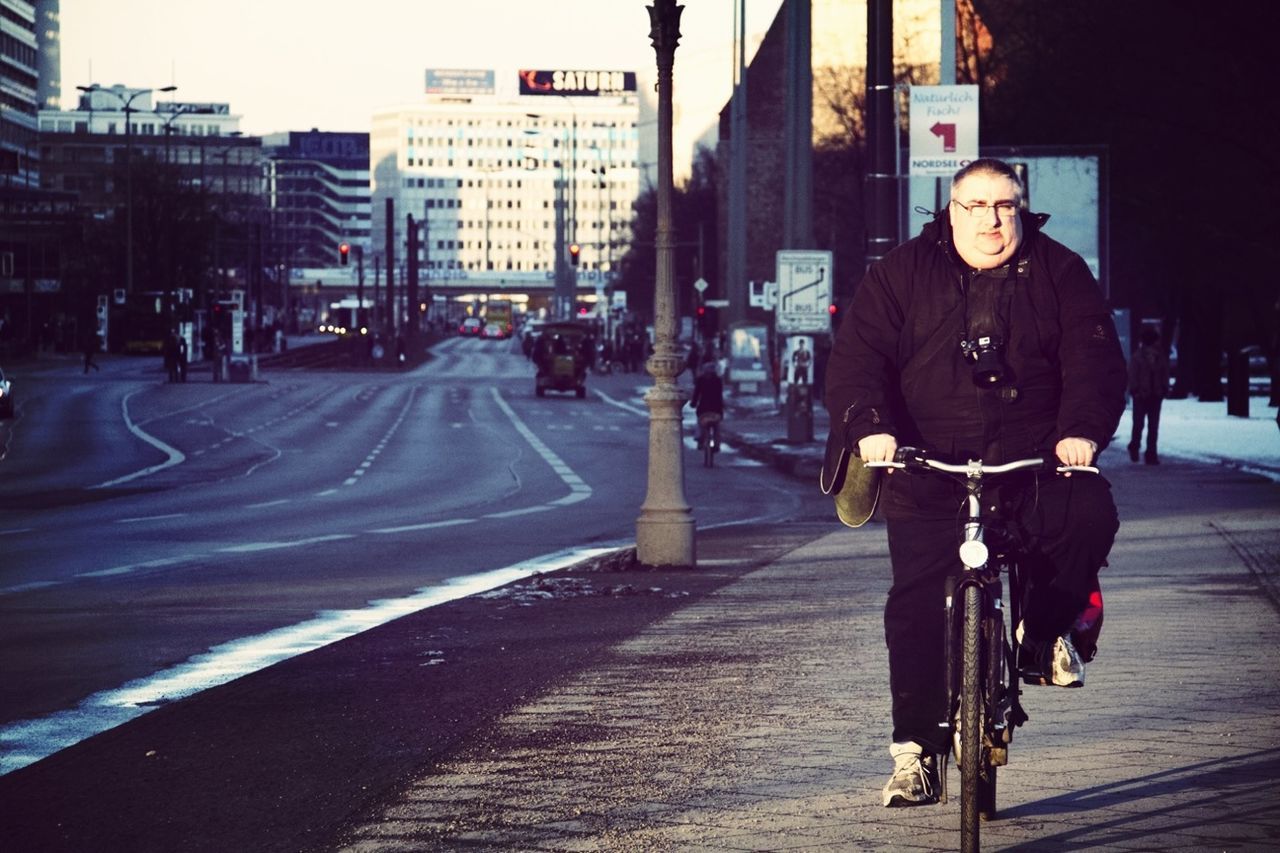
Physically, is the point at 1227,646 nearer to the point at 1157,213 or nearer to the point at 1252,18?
the point at 1252,18

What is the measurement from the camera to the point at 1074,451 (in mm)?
5332

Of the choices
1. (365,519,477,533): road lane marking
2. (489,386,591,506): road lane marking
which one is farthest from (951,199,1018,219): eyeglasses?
(489,386,591,506): road lane marking

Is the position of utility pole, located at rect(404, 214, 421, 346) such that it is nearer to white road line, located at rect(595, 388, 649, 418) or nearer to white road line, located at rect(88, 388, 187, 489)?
white road line, located at rect(595, 388, 649, 418)

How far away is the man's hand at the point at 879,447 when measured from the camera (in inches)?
212

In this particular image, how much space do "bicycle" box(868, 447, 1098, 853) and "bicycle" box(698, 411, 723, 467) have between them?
26.9 meters

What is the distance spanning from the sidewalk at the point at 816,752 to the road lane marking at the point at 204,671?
61.4 inches

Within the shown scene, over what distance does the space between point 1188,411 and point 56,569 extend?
3573 centimetres

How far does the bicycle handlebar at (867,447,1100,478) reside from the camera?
5.23 m

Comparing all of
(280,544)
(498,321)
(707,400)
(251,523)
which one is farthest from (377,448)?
(498,321)

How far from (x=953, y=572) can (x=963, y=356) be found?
0.56m

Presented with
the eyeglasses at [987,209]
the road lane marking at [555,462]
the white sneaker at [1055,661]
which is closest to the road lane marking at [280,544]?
the road lane marking at [555,462]

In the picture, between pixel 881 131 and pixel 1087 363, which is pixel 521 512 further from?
pixel 1087 363

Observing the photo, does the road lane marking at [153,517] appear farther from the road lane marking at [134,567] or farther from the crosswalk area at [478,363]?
the crosswalk area at [478,363]

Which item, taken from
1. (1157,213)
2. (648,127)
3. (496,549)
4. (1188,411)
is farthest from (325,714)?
(648,127)
